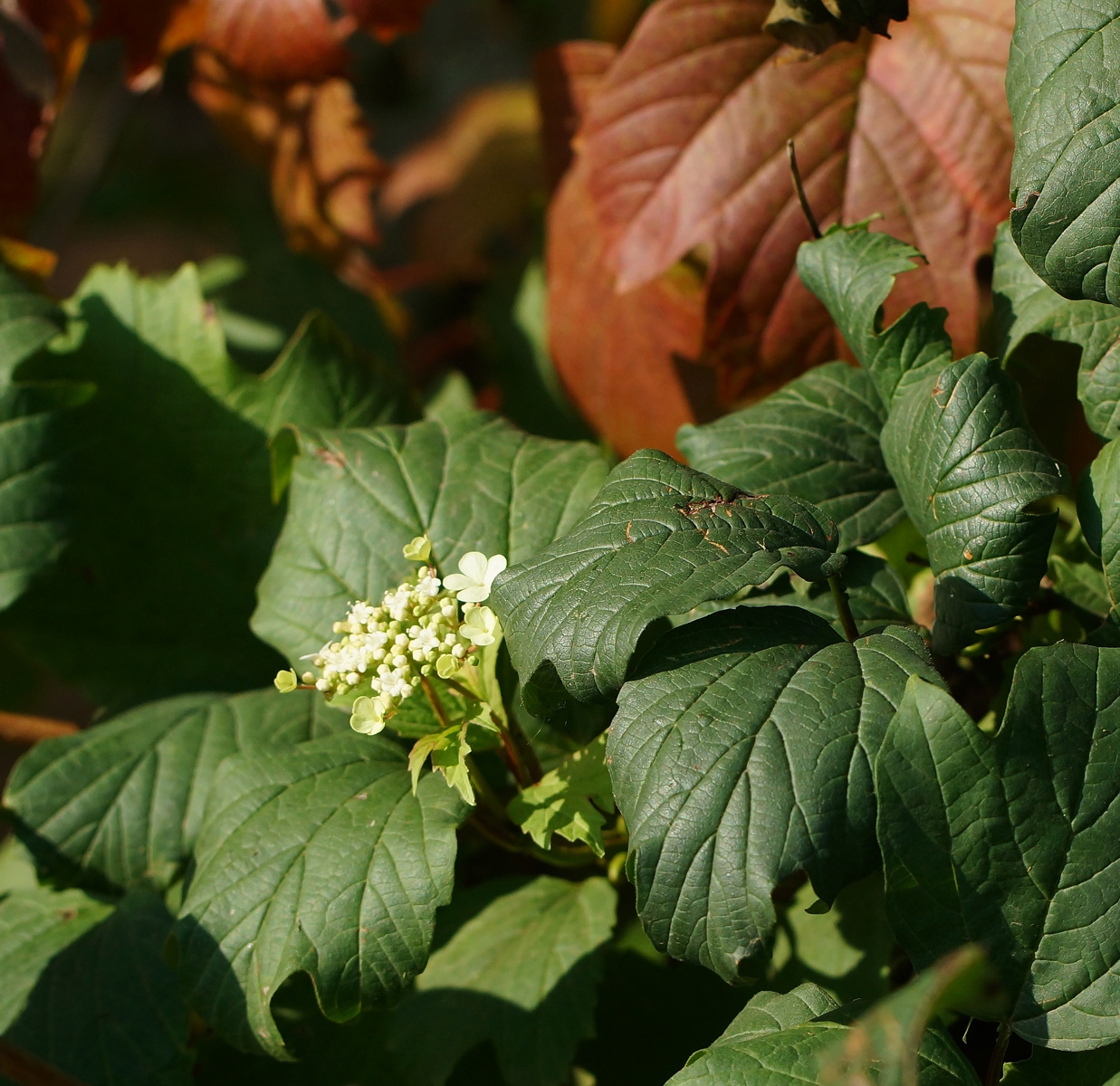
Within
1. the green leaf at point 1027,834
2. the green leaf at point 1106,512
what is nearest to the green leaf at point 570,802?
the green leaf at point 1027,834

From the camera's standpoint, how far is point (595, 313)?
1.51 meters

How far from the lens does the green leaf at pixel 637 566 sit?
619 mm

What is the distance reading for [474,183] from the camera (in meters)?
2.28

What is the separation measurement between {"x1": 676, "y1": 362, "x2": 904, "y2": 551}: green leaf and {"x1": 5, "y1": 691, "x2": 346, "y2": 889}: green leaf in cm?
50

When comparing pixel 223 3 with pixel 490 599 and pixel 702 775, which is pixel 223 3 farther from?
pixel 702 775

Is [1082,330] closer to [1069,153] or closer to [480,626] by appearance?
[1069,153]

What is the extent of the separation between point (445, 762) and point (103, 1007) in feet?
1.59

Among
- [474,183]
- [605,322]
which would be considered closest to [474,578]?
[605,322]

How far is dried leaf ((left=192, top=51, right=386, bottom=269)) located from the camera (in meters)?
1.80

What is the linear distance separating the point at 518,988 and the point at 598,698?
15.6 inches

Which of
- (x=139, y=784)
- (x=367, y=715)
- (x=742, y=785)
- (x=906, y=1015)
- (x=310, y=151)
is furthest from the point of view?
(x=310, y=151)

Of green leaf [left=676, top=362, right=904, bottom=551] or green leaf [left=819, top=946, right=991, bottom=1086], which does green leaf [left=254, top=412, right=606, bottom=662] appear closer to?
green leaf [left=676, top=362, right=904, bottom=551]

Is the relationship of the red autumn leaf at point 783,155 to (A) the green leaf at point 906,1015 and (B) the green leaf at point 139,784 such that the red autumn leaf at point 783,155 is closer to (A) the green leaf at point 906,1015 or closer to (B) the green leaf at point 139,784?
(B) the green leaf at point 139,784

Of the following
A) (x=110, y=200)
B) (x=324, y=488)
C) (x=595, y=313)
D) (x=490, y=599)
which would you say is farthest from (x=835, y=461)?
(x=110, y=200)
